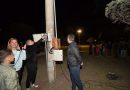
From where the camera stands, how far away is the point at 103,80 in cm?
1138

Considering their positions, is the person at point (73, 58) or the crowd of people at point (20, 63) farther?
the person at point (73, 58)

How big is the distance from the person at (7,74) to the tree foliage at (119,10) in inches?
192

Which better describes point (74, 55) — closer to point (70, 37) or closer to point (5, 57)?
point (70, 37)

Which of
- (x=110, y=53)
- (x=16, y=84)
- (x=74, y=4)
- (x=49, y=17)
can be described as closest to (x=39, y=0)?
(x=74, y=4)

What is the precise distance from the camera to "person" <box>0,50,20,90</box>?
5.51 m

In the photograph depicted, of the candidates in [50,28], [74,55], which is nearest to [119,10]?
[74,55]

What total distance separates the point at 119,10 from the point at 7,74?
5.34m

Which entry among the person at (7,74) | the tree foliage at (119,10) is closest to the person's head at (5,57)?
the person at (7,74)

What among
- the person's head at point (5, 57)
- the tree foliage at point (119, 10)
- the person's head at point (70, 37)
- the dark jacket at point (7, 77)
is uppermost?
the tree foliage at point (119, 10)

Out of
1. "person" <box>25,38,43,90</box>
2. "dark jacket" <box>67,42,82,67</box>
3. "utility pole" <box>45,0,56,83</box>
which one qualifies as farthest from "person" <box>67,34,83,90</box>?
"utility pole" <box>45,0,56,83</box>

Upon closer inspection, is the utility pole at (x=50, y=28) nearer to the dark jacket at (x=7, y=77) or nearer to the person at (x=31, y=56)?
the person at (x=31, y=56)

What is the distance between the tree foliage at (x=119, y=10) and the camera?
31.0 feet

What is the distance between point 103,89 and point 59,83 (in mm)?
1959

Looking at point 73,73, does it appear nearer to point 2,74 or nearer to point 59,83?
point 59,83
